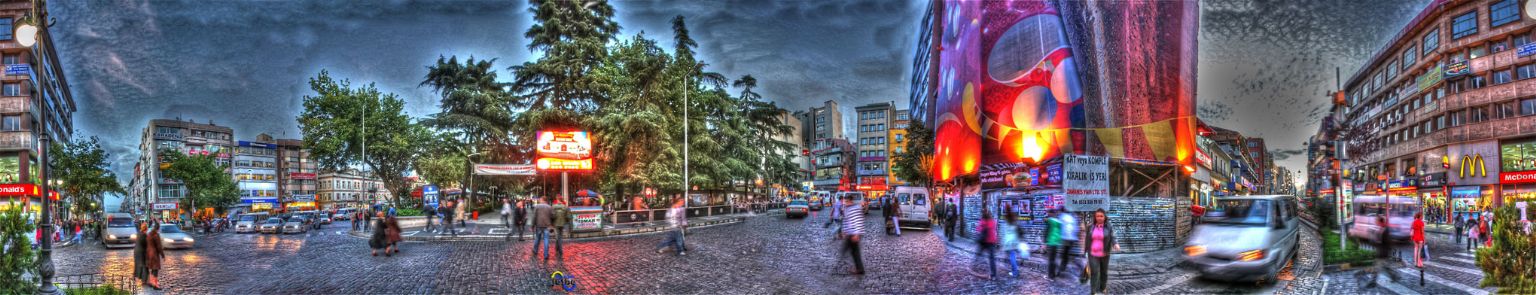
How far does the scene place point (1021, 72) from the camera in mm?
29234

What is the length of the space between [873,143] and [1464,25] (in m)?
75.0

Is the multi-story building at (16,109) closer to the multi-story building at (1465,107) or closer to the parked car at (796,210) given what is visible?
the parked car at (796,210)

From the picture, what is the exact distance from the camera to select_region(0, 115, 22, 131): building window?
41875mm

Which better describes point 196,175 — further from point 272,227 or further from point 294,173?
point 294,173

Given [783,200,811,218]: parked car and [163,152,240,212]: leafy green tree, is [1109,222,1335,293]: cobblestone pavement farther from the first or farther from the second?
[163,152,240,212]: leafy green tree

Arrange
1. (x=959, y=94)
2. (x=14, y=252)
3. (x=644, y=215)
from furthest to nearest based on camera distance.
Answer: (x=959, y=94)
(x=644, y=215)
(x=14, y=252)

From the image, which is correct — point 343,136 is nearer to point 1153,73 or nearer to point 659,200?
point 659,200

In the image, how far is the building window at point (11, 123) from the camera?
4188 centimetres

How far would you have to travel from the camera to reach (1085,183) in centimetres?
1595

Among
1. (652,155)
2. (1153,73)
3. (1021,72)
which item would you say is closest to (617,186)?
(652,155)

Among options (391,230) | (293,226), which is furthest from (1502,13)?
(293,226)

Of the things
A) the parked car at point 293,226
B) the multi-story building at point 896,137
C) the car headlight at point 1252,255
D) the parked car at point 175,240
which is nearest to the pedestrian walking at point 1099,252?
the car headlight at point 1252,255

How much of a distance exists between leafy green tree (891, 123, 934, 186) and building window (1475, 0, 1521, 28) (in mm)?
28872

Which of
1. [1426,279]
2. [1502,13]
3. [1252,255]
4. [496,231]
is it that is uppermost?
[1502,13]
